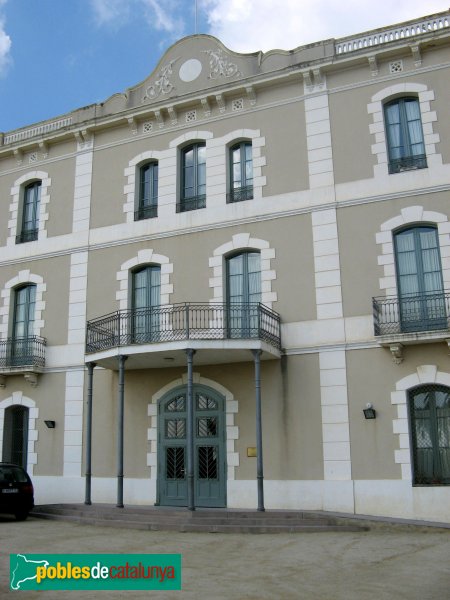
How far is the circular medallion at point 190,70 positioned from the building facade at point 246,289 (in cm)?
4

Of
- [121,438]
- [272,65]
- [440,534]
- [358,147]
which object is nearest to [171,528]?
[121,438]

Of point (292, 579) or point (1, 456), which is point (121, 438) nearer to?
point (1, 456)

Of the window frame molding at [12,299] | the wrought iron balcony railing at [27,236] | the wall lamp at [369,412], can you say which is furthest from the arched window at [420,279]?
the wrought iron balcony railing at [27,236]

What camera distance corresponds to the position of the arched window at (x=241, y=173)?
17.5m

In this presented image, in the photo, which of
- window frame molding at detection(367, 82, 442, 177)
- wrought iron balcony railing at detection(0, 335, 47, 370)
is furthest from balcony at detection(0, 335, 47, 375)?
window frame molding at detection(367, 82, 442, 177)

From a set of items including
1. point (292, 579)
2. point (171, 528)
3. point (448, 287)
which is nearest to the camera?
point (292, 579)

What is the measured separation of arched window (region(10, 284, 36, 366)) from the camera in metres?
18.7

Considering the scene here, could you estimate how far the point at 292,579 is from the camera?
8.70 meters

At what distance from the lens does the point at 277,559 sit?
10.1m

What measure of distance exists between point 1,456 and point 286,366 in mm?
8590

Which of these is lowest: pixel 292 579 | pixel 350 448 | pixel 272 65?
pixel 292 579

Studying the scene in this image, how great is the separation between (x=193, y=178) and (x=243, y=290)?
3.69 metres

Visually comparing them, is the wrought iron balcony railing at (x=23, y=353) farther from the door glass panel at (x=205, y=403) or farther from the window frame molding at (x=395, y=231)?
the window frame molding at (x=395, y=231)

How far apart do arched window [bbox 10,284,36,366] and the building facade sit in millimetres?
62
